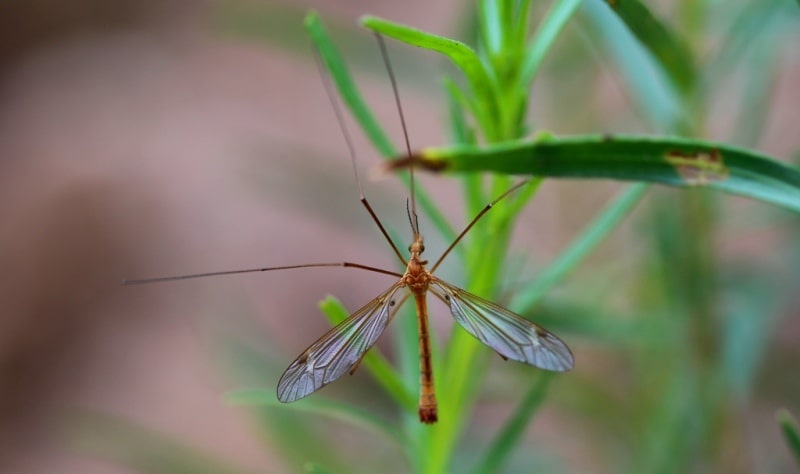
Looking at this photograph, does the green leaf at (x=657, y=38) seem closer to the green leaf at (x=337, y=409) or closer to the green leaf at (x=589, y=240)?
the green leaf at (x=589, y=240)

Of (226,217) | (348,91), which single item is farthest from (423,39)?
(226,217)

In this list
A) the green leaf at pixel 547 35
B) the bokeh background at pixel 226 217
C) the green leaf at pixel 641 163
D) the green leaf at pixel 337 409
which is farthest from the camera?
the bokeh background at pixel 226 217

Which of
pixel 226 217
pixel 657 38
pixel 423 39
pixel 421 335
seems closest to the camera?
pixel 423 39

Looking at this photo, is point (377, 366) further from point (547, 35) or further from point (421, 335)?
point (547, 35)

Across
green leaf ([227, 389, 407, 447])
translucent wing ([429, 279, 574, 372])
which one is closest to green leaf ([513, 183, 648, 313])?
translucent wing ([429, 279, 574, 372])

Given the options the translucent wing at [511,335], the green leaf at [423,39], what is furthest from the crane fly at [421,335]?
the green leaf at [423,39]

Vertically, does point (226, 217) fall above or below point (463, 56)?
above

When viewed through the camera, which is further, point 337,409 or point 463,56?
point 337,409
